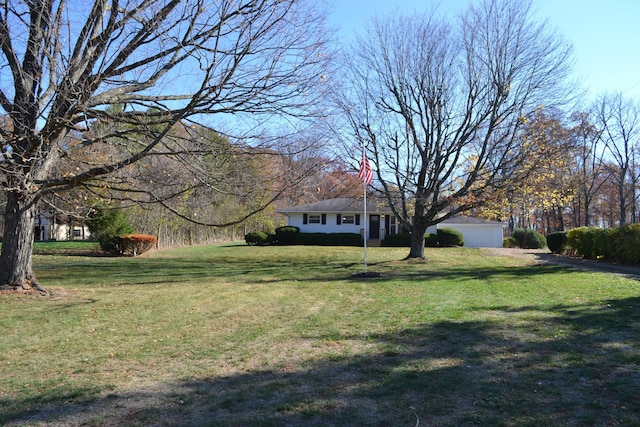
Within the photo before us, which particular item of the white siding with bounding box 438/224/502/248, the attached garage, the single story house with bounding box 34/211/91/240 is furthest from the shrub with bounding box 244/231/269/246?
the single story house with bounding box 34/211/91/240

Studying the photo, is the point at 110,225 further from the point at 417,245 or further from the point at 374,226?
the point at 374,226

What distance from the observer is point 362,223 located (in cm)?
3684

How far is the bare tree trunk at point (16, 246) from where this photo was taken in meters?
9.41

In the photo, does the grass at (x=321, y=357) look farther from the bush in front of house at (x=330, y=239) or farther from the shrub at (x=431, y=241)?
the bush in front of house at (x=330, y=239)

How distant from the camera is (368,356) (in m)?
5.59

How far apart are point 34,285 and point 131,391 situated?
21.9 ft

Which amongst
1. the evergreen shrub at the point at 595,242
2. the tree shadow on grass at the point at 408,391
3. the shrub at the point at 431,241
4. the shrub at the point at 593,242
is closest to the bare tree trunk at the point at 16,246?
the tree shadow on grass at the point at 408,391

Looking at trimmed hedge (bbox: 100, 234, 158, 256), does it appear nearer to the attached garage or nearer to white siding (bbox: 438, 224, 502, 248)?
the attached garage

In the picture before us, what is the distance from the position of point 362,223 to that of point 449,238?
6.55m

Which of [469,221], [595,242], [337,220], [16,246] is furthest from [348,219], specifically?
[16,246]

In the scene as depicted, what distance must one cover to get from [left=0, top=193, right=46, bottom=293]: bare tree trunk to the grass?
68cm

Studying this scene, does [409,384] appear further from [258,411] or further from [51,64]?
[51,64]

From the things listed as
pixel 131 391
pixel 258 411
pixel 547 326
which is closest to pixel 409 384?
pixel 258 411

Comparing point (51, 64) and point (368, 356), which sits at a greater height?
point (51, 64)
